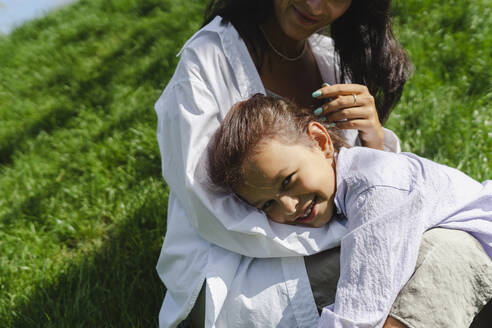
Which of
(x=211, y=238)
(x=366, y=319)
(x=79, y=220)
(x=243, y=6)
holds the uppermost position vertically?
(x=243, y=6)

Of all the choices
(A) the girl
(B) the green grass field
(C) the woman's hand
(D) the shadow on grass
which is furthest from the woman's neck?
(C) the woman's hand

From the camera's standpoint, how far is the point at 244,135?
177 cm

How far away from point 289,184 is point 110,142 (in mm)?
2228

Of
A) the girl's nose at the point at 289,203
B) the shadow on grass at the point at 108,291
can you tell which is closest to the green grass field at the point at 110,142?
the shadow on grass at the point at 108,291

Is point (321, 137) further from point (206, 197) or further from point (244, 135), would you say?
point (206, 197)

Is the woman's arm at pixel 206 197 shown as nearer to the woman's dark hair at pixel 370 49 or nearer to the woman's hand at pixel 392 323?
the woman's hand at pixel 392 323

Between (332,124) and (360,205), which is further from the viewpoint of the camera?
(332,124)

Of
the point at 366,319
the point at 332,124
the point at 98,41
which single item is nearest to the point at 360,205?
the point at 366,319

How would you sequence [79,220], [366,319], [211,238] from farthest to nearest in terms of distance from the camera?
1. [79,220]
2. [211,238]
3. [366,319]

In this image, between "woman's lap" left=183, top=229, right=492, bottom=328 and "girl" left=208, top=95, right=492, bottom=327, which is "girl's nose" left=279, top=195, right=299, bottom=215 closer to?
"girl" left=208, top=95, right=492, bottom=327

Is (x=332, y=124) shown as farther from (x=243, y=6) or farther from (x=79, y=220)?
(x=79, y=220)

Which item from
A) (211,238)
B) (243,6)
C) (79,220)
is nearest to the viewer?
(211,238)

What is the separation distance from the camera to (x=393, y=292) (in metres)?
1.51

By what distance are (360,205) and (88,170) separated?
2.39m
